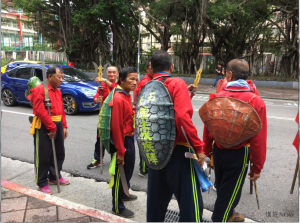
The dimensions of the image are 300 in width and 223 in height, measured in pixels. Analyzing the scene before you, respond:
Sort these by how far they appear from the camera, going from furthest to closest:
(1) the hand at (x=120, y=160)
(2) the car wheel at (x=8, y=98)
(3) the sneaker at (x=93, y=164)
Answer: (2) the car wheel at (x=8, y=98)
(3) the sneaker at (x=93, y=164)
(1) the hand at (x=120, y=160)

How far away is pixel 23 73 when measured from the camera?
9047 millimetres

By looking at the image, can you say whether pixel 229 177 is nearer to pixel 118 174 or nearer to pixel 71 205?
pixel 118 174

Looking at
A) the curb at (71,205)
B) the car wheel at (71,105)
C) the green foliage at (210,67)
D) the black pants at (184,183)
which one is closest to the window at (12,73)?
the car wheel at (71,105)

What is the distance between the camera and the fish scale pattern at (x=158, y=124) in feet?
6.52

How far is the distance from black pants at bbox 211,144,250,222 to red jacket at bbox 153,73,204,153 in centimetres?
54

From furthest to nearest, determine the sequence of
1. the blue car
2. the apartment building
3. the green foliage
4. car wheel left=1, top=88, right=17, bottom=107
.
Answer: the apartment building → the green foliage → car wheel left=1, top=88, right=17, bottom=107 → the blue car

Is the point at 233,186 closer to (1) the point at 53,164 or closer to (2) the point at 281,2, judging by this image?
(1) the point at 53,164

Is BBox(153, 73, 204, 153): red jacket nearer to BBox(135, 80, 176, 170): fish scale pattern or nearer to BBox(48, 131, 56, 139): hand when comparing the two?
BBox(135, 80, 176, 170): fish scale pattern

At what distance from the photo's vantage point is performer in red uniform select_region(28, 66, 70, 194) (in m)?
3.27

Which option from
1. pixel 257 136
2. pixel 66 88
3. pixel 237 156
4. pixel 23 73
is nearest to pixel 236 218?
pixel 237 156

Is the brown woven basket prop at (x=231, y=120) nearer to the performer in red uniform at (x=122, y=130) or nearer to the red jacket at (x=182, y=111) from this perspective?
the red jacket at (x=182, y=111)

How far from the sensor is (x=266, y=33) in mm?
17953

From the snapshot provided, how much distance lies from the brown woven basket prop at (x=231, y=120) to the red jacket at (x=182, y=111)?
0.34m

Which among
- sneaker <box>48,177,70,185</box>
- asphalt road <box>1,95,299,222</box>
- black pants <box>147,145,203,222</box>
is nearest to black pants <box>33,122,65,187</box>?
sneaker <box>48,177,70,185</box>
